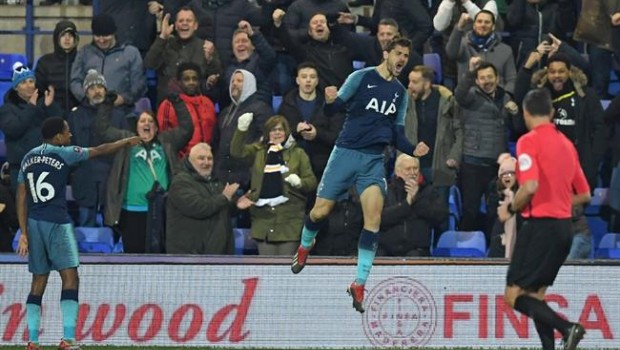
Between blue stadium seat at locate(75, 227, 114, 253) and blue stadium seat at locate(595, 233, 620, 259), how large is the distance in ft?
18.2

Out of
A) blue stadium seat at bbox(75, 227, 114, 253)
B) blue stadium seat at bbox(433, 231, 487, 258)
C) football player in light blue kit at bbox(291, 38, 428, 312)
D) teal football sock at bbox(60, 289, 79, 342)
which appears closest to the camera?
football player in light blue kit at bbox(291, 38, 428, 312)

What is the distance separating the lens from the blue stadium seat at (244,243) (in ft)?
67.0

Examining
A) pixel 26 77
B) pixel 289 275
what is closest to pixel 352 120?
pixel 289 275

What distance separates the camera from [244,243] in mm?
20422

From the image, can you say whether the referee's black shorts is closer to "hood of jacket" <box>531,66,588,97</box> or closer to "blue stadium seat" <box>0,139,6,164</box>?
"hood of jacket" <box>531,66,588,97</box>

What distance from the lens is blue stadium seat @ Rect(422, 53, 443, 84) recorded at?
21781 millimetres

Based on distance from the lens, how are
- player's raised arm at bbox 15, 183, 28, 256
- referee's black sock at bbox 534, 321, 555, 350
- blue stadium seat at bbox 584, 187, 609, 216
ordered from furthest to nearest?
1. blue stadium seat at bbox 584, 187, 609, 216
2. player's raised arm at bbox 15, 183, 28, 256
3. referee's black sock at bbox 534, 321, 555, 350

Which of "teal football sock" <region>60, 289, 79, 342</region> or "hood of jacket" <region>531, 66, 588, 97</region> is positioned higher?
"hood of jacket" <region>531, 66, 588, 97</region>

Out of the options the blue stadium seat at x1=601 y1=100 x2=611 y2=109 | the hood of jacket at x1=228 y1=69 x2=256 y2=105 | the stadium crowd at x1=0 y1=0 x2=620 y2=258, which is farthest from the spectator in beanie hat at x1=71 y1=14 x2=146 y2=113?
the blue stadium seat at x1=601 y1=100 x2=611 y2=109

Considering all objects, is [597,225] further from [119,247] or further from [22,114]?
[22,114]

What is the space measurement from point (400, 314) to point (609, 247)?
339 centimetres

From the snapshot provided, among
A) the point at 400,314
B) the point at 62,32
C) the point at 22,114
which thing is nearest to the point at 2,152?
the point at 22,114

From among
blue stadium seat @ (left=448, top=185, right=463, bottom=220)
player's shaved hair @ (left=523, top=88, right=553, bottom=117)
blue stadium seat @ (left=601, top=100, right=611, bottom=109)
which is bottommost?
blue stadium seat @ (left=448, top=185, right=463, bottom=220)

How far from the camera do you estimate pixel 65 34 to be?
70.5ft
